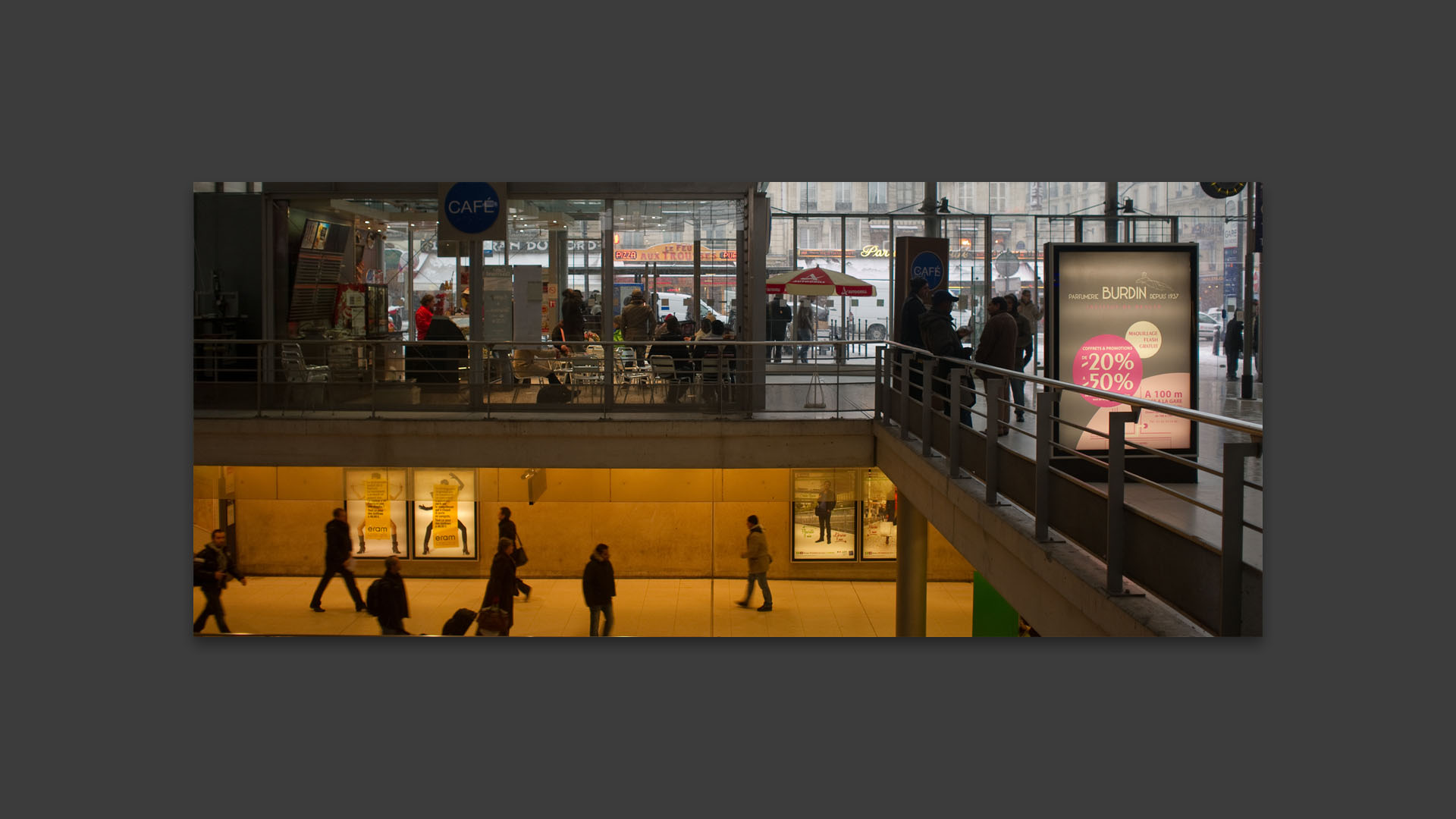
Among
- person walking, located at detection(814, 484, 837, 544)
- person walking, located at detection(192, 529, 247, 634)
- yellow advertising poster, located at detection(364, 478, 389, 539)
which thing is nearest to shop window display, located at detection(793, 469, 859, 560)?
person walking, located at detection(814, 484, 837, 544)

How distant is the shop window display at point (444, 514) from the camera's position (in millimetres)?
9383

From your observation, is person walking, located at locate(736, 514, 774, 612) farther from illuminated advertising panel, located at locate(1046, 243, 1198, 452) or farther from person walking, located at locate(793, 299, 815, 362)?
person walking, located at locate(793, 299, 815, 362)

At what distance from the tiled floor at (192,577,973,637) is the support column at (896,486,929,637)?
0.08 meters

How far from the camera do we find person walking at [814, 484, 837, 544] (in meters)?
10.4

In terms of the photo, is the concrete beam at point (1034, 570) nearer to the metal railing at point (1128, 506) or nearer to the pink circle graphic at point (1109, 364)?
the metal railing at point (1128, 506)

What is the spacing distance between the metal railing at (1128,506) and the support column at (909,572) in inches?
104

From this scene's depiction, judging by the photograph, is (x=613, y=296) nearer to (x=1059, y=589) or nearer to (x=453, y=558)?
(x=453, y=558)

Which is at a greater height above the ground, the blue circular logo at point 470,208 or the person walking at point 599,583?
the blue circular logo at point 470,208

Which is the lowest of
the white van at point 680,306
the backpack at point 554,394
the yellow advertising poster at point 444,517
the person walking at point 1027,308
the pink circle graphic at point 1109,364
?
the yellow advertising poster at point 444,517

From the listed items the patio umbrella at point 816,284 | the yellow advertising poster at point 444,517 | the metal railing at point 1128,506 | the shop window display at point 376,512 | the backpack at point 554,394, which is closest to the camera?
the metal railing at point 1128,506

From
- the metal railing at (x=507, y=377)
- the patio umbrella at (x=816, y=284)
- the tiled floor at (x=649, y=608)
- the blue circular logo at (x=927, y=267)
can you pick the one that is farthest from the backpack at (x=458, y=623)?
the patio umbrella at (x=816, y=284)

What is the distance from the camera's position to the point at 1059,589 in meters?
5.21

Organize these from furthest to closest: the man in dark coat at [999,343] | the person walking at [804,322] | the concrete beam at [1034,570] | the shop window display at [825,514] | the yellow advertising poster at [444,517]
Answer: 1. the person walking at [804,322]
2. the shop window display at [825,514]
3. the yellow advertising poster at [444,517]
4. the man in dark coat at [999,343]
5. the concrete beam at [1034,570]

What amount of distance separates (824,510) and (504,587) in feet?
9.29
